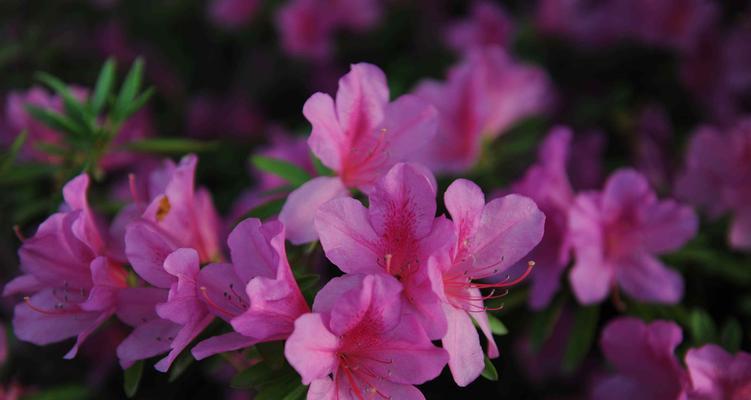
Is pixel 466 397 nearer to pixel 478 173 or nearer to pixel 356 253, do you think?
pixel 478 173

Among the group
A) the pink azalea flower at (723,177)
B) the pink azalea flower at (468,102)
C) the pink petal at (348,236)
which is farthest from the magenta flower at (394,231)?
the pink azalea flower at (723,177)

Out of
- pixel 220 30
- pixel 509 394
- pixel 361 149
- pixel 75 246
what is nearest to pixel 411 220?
pixel 361 149

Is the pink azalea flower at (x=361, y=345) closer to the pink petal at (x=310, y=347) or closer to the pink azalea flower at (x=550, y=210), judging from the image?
the pink petal at (x=310, y=347)

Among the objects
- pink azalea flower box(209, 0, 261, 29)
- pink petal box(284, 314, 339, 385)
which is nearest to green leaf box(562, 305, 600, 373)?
pink petal box(284, 314, 339, 385)

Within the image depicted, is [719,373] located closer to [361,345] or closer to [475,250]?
[475,250]

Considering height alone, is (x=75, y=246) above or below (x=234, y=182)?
above

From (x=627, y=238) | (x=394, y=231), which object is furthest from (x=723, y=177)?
(x=394, y=231)
